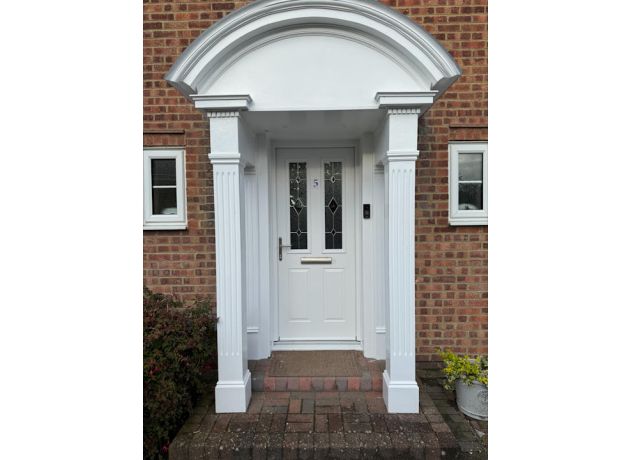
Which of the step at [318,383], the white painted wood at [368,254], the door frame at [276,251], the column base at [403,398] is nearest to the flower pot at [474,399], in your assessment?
the column base at [403,398]

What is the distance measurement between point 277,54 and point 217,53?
1.52ft

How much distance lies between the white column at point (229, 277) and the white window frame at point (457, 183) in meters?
2.20

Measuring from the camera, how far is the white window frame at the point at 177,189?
12.9 ft

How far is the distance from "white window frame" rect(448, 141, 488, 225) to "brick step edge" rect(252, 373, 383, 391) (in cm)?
182

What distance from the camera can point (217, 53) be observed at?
9.39 feet

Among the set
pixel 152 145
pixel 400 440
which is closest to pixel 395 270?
pixel 400 440

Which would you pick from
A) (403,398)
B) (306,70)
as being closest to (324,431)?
(403,398)

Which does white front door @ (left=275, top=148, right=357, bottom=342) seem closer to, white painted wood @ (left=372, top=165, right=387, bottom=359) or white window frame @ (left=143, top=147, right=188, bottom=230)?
white painted wood @ (left=372, top=165, right=387, bottom=359)

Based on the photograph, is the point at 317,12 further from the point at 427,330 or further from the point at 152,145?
the point at 427,330

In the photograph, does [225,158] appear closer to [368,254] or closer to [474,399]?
[368,254]

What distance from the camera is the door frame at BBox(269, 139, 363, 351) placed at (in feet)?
→ 13.1

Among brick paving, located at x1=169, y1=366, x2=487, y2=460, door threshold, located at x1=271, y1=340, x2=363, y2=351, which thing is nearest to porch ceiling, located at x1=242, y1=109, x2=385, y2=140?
door threshold, located at x1=271, y1=340, x2=363, y2=351

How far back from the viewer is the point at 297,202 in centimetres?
406

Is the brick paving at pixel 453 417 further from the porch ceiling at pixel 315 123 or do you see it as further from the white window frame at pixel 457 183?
the porch ceiling at pixel 315 123
